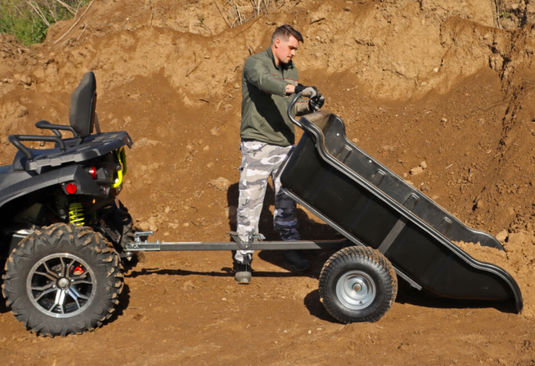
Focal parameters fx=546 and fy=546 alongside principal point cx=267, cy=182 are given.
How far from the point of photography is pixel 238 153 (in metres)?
8.19

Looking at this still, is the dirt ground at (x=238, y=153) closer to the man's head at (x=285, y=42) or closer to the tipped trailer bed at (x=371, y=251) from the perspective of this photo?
the tipped trailer bed at (x=371, y=251)

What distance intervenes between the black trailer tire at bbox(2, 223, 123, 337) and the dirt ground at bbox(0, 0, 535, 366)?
0.18m

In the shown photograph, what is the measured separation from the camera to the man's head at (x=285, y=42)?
511 cm

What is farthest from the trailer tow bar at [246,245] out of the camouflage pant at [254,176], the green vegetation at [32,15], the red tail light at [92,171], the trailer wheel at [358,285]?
the green vegetation at [32,15]

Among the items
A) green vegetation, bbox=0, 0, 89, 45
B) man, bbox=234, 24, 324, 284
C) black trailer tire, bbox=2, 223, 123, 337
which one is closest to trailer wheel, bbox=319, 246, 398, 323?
man, bbox=234, 24, 324, 284

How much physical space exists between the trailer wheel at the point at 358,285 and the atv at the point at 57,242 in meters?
1.72

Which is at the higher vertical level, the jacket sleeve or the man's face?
the man's face

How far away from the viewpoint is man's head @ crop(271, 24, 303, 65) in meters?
5.11

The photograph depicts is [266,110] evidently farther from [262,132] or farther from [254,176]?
[254,176]

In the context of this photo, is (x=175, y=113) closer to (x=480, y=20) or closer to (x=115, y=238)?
(x=115, y=238)

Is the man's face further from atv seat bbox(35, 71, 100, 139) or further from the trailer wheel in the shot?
the trailer wheel

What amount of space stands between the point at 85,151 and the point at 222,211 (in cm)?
310

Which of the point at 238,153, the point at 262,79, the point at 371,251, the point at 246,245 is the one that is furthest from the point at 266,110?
the point at 238,153

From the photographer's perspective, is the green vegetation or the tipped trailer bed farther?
the green vegetation
